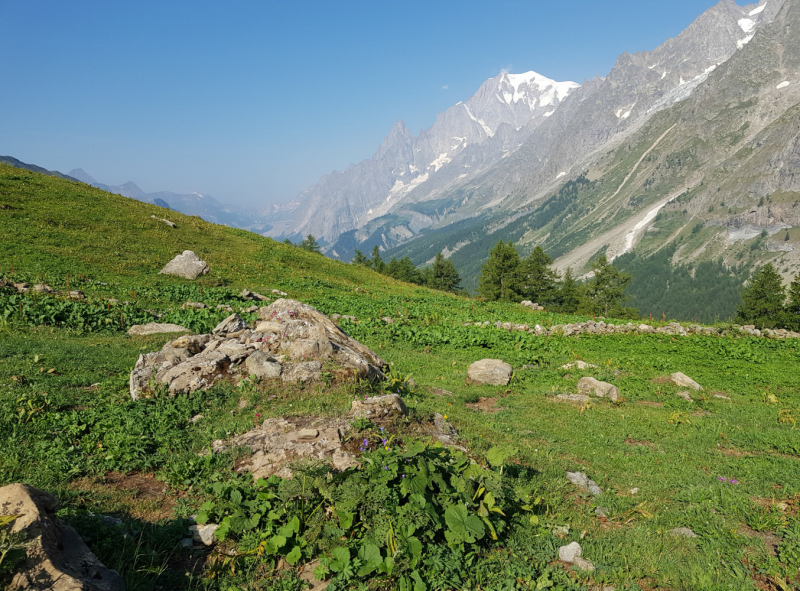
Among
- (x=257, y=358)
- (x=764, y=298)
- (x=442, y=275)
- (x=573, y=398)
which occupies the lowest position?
(x=442, y=275)

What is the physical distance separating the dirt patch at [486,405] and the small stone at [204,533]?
368 inches

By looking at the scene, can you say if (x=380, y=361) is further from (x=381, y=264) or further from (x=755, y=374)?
(x=381, y=264)

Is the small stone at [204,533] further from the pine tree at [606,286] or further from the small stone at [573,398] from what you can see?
the pine tree at [606,286]

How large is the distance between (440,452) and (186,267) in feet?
79.0

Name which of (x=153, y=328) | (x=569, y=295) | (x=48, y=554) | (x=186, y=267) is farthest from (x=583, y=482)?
Answer: (x=569, y=295)

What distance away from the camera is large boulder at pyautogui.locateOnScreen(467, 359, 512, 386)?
16578 millimetres

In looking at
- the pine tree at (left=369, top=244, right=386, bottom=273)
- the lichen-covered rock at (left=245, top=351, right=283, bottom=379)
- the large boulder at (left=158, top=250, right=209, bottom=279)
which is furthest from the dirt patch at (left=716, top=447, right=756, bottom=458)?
the pine tree at (left=369, top=244, right=386, bottom=273)

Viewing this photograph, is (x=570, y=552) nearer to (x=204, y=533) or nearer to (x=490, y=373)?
(x=204, y=533)

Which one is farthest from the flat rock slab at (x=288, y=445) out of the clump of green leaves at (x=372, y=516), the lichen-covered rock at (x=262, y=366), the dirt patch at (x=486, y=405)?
the dirt patch at (x=486, y=405)

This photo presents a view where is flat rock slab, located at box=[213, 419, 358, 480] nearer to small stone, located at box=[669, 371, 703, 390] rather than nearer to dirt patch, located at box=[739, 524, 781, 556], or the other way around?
dirt patch, located at box=[739, 524, 781, 556]

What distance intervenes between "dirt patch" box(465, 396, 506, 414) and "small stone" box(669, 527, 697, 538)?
636 centimetres

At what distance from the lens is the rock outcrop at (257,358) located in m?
10.4

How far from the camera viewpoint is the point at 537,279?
202 ft

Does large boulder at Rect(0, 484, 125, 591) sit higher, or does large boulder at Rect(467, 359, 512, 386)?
large boulder at Rect(0, 484, 125, 591)
